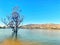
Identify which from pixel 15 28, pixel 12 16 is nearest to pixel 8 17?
pixel 12 16

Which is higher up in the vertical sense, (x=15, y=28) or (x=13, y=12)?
(x=13, y=12)

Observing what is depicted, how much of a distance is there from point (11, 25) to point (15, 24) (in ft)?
2.09

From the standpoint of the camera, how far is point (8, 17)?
21.2m

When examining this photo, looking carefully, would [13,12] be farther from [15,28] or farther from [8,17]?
[15,28]

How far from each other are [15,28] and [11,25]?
752mm

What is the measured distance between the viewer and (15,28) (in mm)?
20938

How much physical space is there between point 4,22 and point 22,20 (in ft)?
8.81

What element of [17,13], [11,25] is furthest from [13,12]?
[11,25]

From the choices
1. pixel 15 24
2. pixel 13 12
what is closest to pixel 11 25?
pixel 15 24

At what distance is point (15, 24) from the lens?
2091 centimetres

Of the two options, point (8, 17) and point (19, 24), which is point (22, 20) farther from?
point (8, 17)

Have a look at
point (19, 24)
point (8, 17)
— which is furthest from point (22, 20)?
point (8, 17)

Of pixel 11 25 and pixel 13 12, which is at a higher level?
pixel 13 12

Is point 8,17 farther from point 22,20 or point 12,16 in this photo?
point 22,20
